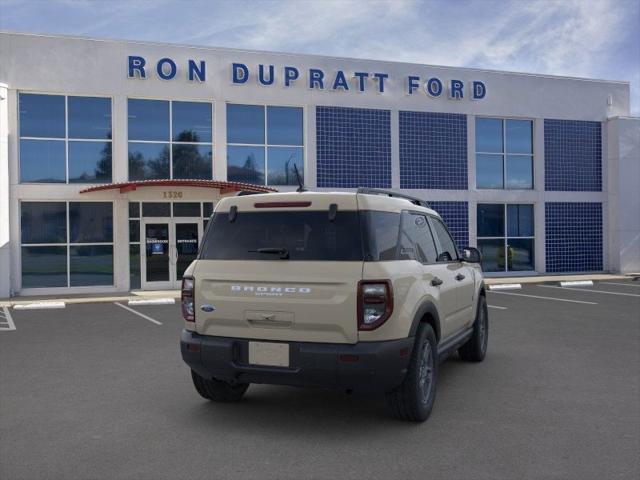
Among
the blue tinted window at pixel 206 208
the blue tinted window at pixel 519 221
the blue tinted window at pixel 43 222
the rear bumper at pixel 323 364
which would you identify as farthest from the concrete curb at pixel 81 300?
the blue tinted window at pixel 519 221

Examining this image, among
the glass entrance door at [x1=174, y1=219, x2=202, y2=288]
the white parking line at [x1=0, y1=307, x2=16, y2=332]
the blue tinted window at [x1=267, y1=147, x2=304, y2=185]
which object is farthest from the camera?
the blue tinted window at [x1=267, y1=147, x2=304, y2=185]

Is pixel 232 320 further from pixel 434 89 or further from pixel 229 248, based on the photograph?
pixel 434 89

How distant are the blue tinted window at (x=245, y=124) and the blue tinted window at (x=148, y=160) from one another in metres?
1.99

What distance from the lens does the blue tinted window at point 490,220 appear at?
21.7 meters

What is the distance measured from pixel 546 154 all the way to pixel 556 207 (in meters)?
1.93

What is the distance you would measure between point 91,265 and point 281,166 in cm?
624

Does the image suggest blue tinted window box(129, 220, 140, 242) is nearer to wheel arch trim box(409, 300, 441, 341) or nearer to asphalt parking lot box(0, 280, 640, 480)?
asphalt parking lot box(0, 280, 640, 480)

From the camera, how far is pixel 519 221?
22.2 meters

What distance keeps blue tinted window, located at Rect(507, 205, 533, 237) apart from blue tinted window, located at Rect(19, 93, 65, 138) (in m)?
14.8

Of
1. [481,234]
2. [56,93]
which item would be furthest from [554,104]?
[56,93]

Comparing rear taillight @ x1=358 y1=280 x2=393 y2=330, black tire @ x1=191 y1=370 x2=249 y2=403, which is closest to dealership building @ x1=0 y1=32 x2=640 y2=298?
black tire @ x1=191 y1=370 x2=249 y2=403

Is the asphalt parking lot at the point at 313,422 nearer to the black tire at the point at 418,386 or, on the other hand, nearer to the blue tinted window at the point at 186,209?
the black tire at the point at 418,386

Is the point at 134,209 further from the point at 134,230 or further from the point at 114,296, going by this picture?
the point at 114,296

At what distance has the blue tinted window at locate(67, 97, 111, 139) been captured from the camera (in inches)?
689
